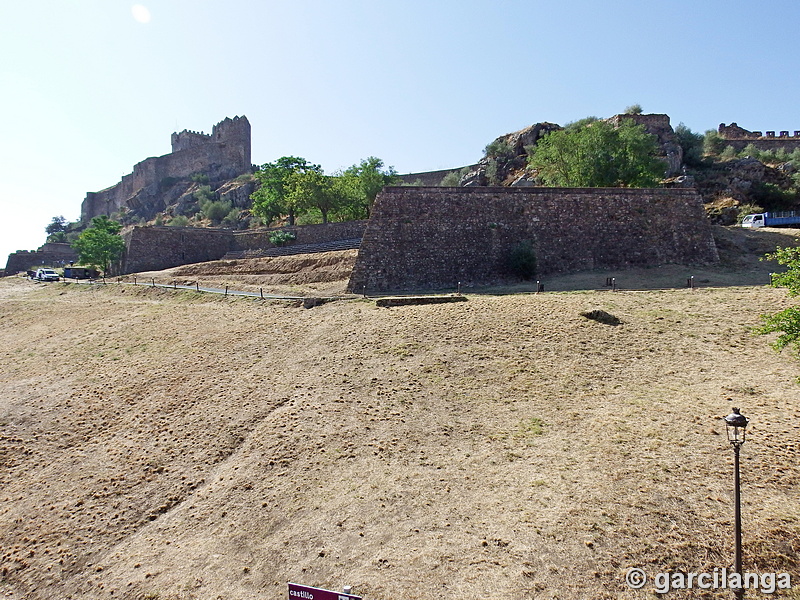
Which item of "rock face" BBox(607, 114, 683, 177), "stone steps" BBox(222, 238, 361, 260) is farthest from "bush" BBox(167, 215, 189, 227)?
"rock face" BBox(607, 114, 683, 177)

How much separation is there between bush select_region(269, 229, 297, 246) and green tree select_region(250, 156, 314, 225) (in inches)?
230

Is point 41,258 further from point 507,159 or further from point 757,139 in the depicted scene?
point 757,139

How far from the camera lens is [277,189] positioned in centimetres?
4228

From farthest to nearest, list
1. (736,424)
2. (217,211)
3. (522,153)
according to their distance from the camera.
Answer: (217,211) → (522,153) → (736,424)

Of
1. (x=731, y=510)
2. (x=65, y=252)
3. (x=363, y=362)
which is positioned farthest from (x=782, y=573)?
(x=65, y=252)

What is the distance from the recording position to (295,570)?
7211mm

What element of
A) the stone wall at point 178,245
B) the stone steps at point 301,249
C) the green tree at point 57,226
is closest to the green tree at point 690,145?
the stone steps at point 301,249

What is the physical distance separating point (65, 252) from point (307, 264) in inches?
1514

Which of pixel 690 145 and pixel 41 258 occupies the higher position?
pixel 690 145

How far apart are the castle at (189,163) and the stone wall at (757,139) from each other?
185 feet

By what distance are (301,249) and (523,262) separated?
50.9 feet

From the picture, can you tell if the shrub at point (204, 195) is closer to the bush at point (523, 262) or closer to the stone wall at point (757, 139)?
the bush at point (523, 262)

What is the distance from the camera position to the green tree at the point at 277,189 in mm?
41250

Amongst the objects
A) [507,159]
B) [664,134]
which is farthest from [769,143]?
[507,159]
